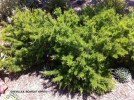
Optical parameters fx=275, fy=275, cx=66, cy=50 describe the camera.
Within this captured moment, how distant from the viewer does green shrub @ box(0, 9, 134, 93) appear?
517 cm

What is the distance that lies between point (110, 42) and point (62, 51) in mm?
944

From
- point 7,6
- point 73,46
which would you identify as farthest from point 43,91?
point 7,6

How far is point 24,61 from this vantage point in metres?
5.89

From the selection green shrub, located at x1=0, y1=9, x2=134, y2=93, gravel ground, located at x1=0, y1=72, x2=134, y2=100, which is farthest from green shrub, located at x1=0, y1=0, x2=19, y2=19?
gravel ground, located at x1=0, y1=72, x2=134, y2=100

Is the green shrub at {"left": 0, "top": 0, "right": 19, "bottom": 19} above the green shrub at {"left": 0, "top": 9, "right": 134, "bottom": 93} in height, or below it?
above

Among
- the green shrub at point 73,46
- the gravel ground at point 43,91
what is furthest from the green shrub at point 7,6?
the gravel ground at point 43,91

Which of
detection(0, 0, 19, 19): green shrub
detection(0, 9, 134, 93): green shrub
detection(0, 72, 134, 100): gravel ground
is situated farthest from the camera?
detection(0, 0, 19, 19): green shrub

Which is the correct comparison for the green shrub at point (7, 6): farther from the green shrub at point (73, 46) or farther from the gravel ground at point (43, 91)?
the gravel ground at point (43, 91)

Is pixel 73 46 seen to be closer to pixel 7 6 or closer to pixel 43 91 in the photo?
pixel 43 91

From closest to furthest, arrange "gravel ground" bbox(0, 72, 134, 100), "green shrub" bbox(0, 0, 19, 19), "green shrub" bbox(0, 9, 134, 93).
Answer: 1. "green shrub" bbox(0, 9, 134, 93)
2. "gravel ground" bbox(0, 72, 134, 100)
3. "green shrub" bbox(0, 0, 19, 19)

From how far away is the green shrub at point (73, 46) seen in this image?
517 centimetres

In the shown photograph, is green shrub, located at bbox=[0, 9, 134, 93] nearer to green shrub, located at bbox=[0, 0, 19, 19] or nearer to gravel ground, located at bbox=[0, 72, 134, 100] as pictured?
gravel ground, located at bbox=[0, 72, 134, 100]

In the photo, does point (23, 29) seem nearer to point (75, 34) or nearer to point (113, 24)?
point (75, 34)

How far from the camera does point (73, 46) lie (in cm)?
519
